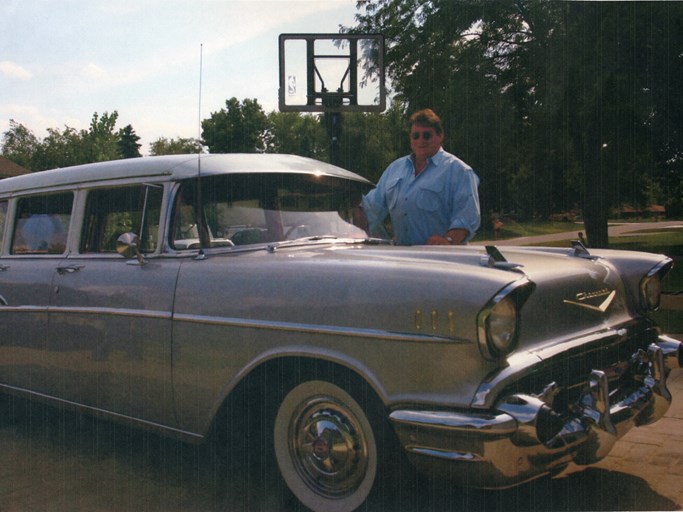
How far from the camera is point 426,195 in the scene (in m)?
4.69

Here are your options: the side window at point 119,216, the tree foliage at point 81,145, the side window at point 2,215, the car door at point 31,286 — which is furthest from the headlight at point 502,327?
the tree foliage at point 81,145

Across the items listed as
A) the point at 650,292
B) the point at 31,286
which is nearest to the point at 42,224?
the point at 31,286

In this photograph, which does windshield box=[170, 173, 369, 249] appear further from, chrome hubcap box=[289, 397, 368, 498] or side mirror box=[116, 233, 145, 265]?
chrome hubcap box=[289, 397, 368, 498]

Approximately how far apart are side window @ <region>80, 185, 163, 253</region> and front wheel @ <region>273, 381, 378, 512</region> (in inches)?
50.7

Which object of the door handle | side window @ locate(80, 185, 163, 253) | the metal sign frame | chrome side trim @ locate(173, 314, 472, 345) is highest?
the metal sign frame

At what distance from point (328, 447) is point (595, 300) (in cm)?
141

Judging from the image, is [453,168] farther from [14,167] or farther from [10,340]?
[14,167]

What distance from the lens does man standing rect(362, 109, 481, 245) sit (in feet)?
15.1

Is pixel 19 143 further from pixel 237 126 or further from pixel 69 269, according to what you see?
pixel 69 269

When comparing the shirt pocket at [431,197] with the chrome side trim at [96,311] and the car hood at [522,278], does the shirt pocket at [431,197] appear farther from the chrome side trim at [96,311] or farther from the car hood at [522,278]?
the chrome side trim at [96,311]

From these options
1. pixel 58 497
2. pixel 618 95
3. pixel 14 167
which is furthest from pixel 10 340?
pixel 14 167

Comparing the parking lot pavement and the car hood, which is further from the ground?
the car hood

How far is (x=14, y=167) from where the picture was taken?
52156 mm

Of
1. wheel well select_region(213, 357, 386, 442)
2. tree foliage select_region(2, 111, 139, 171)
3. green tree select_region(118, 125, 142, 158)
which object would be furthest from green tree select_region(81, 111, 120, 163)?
green tree select_region(118, 125, 142, 158)
